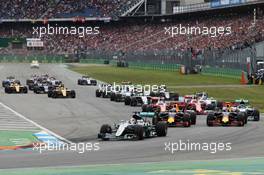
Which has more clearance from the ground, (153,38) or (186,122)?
(153,38)

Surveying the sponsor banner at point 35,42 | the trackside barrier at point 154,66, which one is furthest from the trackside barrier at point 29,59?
the trackside barrier at point 154,66

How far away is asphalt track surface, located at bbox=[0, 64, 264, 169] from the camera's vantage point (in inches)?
754

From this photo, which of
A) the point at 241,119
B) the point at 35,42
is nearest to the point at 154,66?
the point at 35,42

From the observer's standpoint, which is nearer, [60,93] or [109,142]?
Result: [109,142]

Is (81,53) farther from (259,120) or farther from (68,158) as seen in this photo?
(68,158)

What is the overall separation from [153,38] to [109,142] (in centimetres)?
8541

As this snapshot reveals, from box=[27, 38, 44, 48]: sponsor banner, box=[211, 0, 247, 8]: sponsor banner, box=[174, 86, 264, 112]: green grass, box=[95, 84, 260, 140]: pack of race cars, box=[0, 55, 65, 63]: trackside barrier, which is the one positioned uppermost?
box=[211, 0, 247, 8]: sponsor banner

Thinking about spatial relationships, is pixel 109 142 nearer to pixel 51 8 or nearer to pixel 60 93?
pixel 60 93

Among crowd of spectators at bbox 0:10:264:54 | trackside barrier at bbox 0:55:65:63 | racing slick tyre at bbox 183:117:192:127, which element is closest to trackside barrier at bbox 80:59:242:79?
crowd of spectators at bbox 0:10:264:54

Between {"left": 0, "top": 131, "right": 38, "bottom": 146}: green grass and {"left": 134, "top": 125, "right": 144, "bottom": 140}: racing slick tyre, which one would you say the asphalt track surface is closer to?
{"left": 134, "top": 125, "right": 144, "bottom": 140}: racing slick tyre

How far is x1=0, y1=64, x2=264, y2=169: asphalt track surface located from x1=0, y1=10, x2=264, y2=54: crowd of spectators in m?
39.0

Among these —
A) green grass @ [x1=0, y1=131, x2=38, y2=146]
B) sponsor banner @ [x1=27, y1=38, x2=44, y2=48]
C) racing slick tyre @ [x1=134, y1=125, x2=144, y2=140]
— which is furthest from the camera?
sponsor banner @ [x1=27, y1=38, x2=44, y2=48]

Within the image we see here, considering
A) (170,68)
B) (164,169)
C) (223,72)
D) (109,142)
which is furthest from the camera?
(170,68)

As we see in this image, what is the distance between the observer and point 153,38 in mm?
108250
